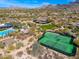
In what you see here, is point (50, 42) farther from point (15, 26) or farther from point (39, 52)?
point (15, 26)

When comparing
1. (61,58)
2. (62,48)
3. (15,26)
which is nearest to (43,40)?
(62,48)

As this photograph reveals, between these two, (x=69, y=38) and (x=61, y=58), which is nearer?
(x=61, y=58)

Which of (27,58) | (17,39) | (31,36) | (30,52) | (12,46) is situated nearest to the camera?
(27,58)

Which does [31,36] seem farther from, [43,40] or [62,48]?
[62,48]

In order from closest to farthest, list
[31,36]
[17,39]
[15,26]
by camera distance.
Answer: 1. [17,39]
2. [31,36]
3. [15,26]

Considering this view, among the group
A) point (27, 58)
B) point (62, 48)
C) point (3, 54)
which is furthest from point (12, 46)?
point (62, 48)

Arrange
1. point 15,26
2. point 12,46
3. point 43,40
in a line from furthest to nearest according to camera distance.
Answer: point 15,26, point 43,40, point 12,46
